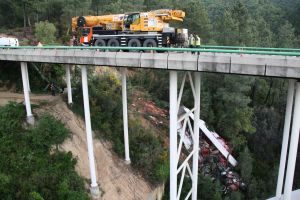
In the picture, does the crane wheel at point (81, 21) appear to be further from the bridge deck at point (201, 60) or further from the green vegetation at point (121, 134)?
the green vegetation at point (121, 134)

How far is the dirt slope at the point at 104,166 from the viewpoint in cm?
2184

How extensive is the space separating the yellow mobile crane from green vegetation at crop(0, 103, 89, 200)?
6.87 metres

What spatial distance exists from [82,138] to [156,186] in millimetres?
6717

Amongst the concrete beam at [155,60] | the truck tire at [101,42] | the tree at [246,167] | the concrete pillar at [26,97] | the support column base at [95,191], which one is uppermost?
the truck tire at [101,42]

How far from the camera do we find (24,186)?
1888 cm

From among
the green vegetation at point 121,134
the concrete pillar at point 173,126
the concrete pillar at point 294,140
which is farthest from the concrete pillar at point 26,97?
the concrete pillar at point 294,140

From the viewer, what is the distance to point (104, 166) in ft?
74.5

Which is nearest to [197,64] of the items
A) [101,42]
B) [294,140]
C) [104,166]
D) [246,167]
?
[294,140]

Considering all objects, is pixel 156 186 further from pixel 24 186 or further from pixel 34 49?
pixel 34 49

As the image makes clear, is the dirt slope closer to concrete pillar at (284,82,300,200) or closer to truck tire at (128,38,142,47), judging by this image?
truck tire at (128,38,142,47)

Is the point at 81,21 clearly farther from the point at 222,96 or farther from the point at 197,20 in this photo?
the point at 197,20

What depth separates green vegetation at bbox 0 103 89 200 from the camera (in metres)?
18.9

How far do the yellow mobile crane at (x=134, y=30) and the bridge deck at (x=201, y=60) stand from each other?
312cm

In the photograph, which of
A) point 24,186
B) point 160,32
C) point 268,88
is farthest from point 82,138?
point 268,88
